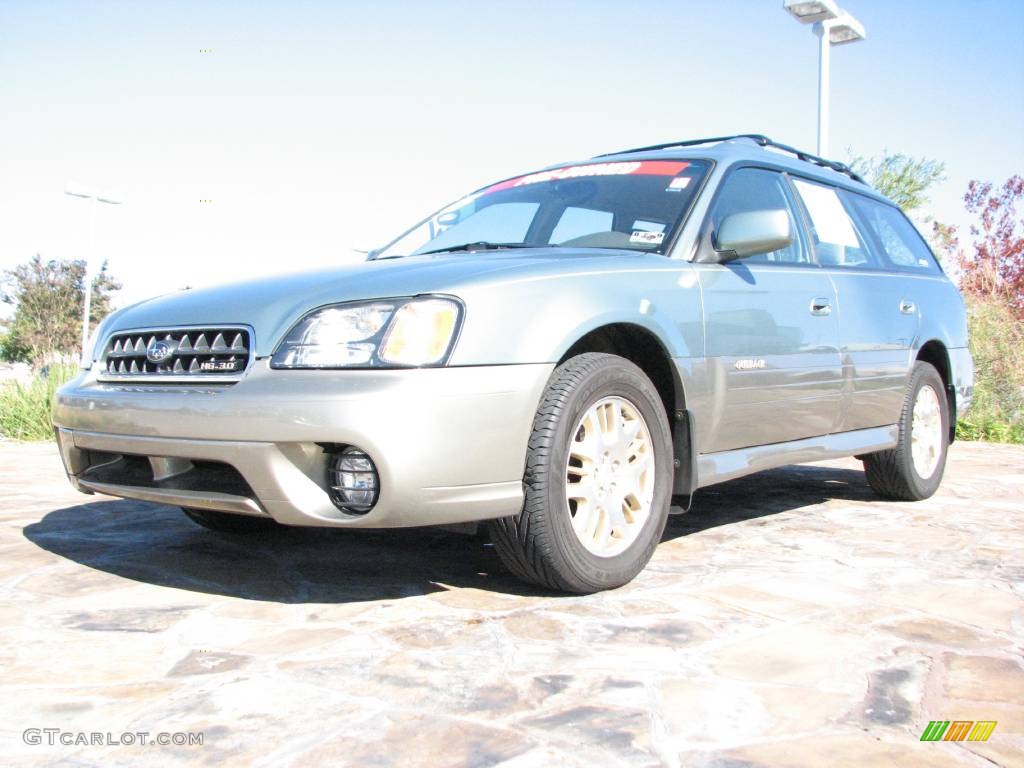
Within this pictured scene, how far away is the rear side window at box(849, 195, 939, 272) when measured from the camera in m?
5.15

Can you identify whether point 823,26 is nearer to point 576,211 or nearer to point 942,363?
point 942,363

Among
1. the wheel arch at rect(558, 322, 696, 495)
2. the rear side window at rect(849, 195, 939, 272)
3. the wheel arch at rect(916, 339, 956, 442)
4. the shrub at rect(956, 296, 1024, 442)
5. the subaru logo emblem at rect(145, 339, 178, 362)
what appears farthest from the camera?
the shrub at rect(956, 296, 1024, 442)

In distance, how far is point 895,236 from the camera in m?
5.39

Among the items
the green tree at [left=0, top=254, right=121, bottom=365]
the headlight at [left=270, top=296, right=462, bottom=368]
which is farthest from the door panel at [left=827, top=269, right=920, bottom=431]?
the green tree at [left=0, top=254, right=121, bottom=365]

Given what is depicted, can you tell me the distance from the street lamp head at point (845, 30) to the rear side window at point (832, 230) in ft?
20.5

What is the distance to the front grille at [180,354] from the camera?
288 cm

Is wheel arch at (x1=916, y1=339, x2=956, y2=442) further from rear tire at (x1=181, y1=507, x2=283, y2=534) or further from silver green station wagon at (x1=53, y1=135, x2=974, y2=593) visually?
rear tire at (x1=181, y1=507, x2=283, y2=534)

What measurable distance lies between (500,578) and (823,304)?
193 cm

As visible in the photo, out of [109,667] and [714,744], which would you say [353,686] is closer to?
[109,667]

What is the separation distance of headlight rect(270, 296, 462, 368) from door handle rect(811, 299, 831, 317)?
1985 mm

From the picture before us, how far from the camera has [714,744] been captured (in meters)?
1.97

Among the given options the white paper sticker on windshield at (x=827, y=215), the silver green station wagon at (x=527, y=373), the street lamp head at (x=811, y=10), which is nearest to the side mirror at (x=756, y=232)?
the silver green station wagon at (x=527, y=373)

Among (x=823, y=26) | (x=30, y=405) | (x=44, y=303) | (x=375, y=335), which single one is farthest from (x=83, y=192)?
(x=44, y=303)

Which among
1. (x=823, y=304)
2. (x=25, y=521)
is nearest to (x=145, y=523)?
(x=25, y=521)
